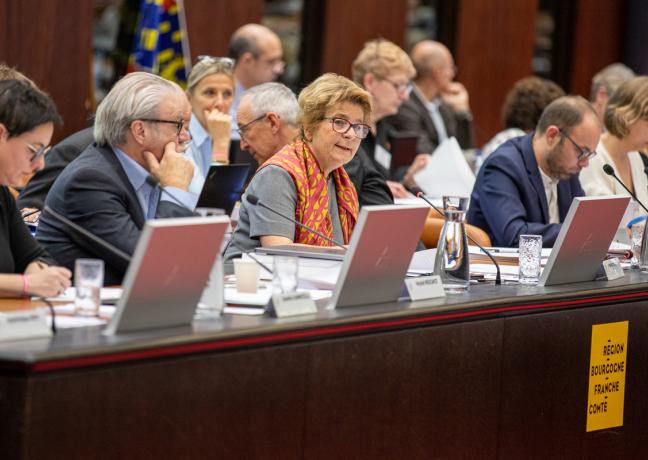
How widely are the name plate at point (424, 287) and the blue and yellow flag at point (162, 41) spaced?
4.01 m

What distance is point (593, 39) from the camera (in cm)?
1012

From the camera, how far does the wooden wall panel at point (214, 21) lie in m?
7.43

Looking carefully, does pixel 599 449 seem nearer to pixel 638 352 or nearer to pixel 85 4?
pixel 638 352

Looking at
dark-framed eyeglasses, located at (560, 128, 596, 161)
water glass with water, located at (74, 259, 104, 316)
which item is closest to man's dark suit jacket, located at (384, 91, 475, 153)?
dark-framed eyeglasses, located at (560, 128, 596, 161)

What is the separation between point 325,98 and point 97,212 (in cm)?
89

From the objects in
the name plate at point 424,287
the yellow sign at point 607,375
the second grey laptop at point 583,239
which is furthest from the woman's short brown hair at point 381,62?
the name plate at point 424,287

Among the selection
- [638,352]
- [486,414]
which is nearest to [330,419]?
[486,414]

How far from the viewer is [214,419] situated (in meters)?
2.32

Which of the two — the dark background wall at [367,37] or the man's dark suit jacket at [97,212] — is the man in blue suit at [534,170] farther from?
the dark background wall at [367,37]

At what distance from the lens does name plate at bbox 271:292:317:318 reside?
2512mm

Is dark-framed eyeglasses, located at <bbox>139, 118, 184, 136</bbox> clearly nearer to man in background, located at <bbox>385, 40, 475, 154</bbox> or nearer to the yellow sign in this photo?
the yellow sign

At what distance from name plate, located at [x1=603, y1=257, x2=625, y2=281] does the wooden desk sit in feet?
0.12

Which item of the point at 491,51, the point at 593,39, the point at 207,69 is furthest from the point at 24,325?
the point at 593,39

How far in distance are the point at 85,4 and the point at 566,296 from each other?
160 inches
